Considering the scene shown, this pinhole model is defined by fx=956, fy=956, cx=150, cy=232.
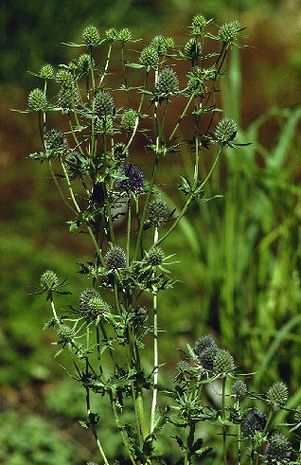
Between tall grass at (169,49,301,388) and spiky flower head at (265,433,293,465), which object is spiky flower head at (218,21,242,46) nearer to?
spiky flower head at (265,433,293,465)

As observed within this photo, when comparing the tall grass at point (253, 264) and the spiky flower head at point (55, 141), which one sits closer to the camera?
the spiky flower head at point (55, 141)

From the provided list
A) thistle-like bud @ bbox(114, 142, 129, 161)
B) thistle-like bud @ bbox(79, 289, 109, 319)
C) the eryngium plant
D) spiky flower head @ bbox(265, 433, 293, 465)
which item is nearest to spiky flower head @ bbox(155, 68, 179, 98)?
the eryngium plant

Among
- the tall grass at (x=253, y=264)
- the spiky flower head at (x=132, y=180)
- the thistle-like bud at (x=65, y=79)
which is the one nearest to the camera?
the thistle-like bud at (x=65, y=79)

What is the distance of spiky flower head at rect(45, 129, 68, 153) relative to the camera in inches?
64.4

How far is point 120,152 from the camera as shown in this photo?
1.66 meters

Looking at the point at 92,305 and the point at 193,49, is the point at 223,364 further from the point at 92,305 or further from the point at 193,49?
the point at 193,49

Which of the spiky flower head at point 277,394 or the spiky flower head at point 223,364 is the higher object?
the spiky flower head at point 223,364

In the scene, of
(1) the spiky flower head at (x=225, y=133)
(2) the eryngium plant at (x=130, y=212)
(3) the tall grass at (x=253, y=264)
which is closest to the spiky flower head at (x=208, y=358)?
(2) the eryngium plant at (x=130, y=212)

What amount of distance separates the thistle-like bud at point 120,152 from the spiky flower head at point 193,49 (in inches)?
7.5

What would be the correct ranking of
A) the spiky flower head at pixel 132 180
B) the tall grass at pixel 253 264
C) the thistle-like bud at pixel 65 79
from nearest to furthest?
the thistle-like bud at pixel 65 79 → the spiky flower head at pixel 132 180 → the tall grass at pixel 253 264

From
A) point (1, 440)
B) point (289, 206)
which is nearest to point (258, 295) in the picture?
point (289, 206)

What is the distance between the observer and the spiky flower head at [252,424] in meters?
1.70

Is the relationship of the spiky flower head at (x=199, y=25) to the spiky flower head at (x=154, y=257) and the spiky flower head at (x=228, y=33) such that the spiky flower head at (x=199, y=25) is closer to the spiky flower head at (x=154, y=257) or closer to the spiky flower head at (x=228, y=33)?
the spiky flower head at (x=228, y=33)

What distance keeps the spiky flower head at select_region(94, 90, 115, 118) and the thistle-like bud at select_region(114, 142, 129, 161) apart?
0.08 m
